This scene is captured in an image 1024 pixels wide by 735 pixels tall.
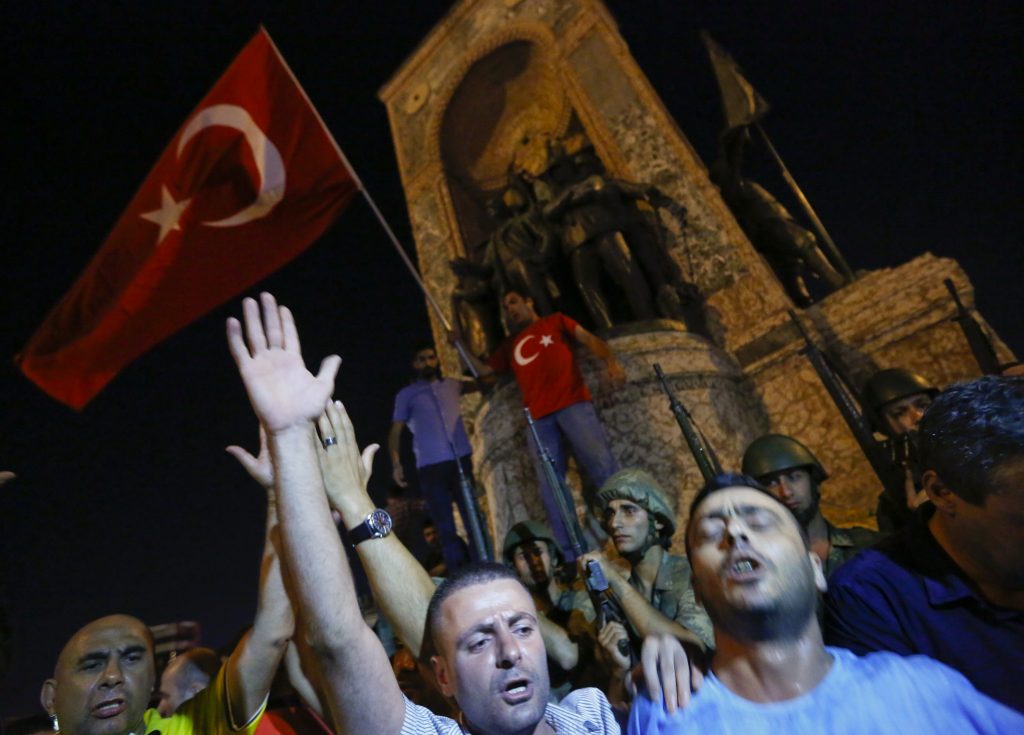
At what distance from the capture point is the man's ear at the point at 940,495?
4.96 feet

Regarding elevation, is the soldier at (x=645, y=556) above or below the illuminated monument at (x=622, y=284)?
below

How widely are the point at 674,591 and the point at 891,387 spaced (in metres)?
2.19

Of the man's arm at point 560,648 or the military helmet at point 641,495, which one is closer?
the man's arm at point 560,648

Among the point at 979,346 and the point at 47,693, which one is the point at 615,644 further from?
the point at 979,346

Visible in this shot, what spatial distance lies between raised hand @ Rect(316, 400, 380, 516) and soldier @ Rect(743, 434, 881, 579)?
1.82m

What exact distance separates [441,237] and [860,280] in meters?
7.42

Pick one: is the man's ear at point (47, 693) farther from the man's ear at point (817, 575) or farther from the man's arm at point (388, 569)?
the man's ear at point (817, 575)

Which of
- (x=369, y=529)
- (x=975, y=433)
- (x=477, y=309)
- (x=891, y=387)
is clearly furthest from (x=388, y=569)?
(x=477, y=309)

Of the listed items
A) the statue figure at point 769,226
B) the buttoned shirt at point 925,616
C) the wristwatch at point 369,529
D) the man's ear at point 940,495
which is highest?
the statue figure at point 769,226

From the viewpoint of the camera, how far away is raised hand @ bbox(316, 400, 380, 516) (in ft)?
6.27

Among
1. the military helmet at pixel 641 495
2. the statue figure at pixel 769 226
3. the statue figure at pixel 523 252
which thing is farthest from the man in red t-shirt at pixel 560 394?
the statue figure at pixel 769 226

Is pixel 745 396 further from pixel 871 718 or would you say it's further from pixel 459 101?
pixel 459 101

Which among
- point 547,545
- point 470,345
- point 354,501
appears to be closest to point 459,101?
point 470,345

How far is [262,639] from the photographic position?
1.92 m
